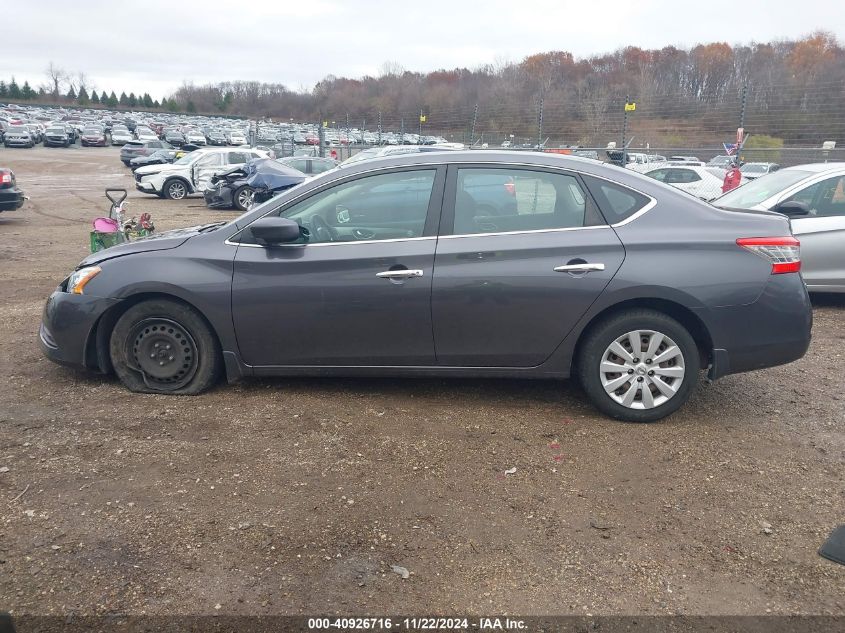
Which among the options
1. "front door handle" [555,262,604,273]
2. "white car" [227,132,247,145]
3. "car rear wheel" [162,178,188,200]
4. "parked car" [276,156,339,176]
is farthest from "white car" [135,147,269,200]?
"white car" [227,132,247,145]

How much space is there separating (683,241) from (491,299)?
120cm

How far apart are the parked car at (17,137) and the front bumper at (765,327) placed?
2169 inches

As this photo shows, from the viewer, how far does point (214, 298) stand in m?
4.41

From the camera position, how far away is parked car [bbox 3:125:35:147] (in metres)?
48.3

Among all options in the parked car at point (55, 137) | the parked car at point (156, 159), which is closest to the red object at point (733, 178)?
the parked car at point (156, 159)

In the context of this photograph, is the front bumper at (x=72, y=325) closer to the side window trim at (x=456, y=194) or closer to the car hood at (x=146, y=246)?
the car hood at (x=146, y=246)

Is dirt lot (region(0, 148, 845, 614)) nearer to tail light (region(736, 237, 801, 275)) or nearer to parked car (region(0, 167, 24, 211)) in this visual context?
tail light (region(736, 237, 801, 275))

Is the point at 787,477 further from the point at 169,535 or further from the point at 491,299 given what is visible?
the point at 169,535

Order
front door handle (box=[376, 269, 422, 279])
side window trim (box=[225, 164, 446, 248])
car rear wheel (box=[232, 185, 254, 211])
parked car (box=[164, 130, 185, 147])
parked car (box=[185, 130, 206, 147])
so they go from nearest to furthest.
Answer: front door handle (box=[376, 269, 422, 279]) → side window trim (box=[225, 164, 446, 248]) → car rear wheel (box=[232, 185, 254, 211]) → parked car (box=[164, 130, 185, 147]) → parked car (box=[185, 130, 206, 147])

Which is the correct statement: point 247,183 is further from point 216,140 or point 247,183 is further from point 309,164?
point 216,140

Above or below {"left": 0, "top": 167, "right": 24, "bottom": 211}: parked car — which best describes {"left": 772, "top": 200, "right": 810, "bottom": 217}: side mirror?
above

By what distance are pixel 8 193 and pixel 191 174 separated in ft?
24.7

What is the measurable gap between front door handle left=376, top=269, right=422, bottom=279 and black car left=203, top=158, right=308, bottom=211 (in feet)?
43.0

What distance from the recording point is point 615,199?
430 cm
